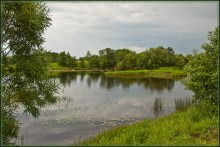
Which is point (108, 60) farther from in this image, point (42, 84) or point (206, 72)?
point (42, 84)

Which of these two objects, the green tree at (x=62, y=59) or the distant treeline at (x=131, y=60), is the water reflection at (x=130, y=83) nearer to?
the distant treeline at (x=131, y=60)

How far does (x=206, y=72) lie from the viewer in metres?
19.2

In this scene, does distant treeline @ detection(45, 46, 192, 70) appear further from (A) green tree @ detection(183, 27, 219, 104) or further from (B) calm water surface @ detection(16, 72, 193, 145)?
(A) green tree @ detection(183, 27, 219, 104)

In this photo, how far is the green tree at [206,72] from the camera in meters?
18.8

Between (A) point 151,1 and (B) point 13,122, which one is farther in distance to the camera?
(B) point 13,122

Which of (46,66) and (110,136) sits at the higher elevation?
(46,66)

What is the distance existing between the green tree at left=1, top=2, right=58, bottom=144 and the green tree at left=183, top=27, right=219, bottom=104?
10.2 m

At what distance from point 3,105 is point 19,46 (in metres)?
3.62

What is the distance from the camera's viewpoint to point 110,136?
1764 centimetres

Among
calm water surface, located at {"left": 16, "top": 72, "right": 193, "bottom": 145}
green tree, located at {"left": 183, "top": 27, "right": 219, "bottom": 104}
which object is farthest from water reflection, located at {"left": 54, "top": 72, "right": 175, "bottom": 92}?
green tree, located at {"left": 183, "top": 27, "right": 219, "bottom": 104}

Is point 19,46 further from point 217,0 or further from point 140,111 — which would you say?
point 140,111

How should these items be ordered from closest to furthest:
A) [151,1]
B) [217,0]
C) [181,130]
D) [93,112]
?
[151,1] → [217,0] → [181,130] → [93,112]

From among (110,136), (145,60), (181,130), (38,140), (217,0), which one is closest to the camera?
(217,0)

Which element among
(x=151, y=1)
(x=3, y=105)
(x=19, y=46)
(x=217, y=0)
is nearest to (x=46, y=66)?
(x=19, y=46)
